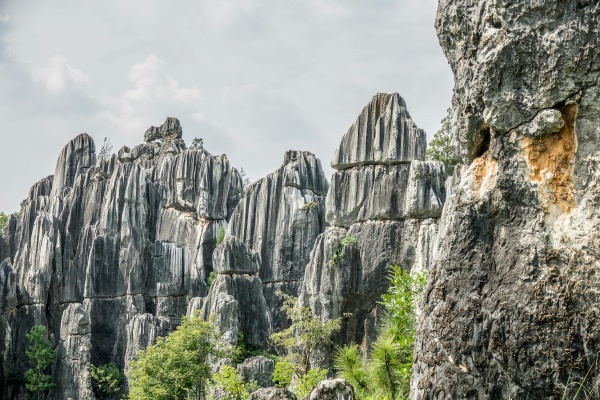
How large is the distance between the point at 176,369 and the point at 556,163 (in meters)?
16.8

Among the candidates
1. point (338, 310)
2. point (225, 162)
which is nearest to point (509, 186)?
point (338, 310)

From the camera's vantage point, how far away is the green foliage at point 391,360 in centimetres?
800

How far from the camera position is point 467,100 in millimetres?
5590

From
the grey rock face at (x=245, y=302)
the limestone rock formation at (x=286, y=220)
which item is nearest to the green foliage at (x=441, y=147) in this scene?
the limestone rock formation at (x=286, y=220)

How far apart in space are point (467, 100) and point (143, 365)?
54.6 ft

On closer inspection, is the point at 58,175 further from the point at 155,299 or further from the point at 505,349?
the point at 505,349

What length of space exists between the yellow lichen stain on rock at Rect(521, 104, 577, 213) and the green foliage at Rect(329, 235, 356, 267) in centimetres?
1932

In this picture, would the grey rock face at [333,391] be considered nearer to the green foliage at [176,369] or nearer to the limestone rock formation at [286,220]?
the green foliage at [176,369]

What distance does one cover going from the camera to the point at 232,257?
32.3 meters

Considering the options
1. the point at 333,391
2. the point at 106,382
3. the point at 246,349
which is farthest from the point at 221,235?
the point at 333,391

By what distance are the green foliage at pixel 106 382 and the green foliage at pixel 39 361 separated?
78.6 inches

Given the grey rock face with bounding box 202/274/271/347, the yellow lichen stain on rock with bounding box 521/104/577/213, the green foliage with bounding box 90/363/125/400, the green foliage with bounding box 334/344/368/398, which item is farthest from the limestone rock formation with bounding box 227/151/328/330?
the yellow lichen stain on rock with bounding box 521/104/577/213

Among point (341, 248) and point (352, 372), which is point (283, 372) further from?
point (352, 372)

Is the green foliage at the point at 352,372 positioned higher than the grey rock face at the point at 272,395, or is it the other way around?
the green foliage at the point at 352,372
